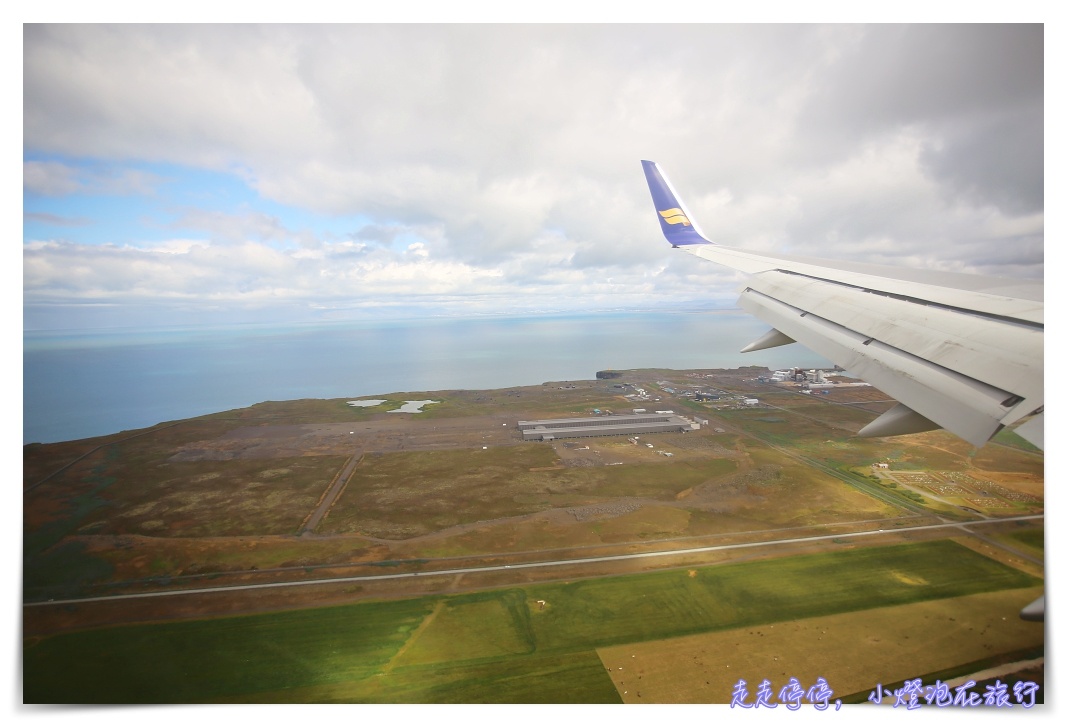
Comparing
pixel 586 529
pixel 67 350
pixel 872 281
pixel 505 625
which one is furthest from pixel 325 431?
pixel 67 350

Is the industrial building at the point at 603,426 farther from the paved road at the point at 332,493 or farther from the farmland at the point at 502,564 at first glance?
the paved road at the point at 332,493

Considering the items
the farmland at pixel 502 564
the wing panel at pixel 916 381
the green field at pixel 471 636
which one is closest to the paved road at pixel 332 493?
the farmland at pixel 502 564

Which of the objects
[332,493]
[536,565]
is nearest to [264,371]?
[332,493]

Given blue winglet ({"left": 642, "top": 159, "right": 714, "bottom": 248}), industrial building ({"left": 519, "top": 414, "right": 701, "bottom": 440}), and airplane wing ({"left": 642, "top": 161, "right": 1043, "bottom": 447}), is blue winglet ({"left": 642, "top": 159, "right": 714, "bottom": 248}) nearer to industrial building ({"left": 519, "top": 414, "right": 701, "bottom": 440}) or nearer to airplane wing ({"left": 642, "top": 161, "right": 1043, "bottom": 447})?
airplane wing ({"left": 642, "top": 161, "right": 1043, "bottom": 447})

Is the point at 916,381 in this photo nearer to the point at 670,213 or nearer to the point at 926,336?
the point at 926,336

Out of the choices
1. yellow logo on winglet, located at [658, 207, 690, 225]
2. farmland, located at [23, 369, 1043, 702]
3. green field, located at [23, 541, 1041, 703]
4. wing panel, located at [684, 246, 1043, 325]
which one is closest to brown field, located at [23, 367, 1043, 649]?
farmland, located at [23, 369, 1043, 702]

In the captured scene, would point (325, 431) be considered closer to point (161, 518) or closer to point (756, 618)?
point (161, 518)
